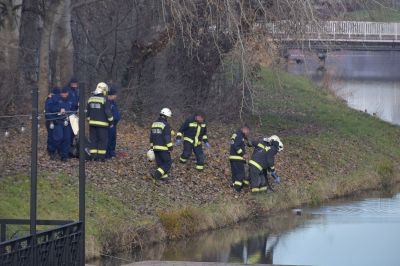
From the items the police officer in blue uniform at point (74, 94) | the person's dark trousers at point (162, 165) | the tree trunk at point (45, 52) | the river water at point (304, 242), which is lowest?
the river water at point (304, 242)

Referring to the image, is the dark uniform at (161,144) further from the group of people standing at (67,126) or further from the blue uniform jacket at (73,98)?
the blue uniform jacket at (73,98)

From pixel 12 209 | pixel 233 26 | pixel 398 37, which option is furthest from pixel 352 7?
pixel 398 37

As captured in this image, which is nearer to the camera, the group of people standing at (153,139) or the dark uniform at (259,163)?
the group of people standing at (153,139)

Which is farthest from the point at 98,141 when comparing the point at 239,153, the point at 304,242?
the point at 304,242

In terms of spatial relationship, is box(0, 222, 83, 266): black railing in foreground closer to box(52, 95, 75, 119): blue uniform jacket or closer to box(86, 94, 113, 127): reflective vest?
box(52, 95, 75, 119): blue uniform jacket

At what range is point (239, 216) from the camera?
21547 mm

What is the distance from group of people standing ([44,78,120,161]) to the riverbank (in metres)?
0.35

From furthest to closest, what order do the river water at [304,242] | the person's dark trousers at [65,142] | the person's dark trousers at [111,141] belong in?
the person's dark trousers at [111,141]
the person's dark trousers at [65,142]
the river water at [304,242]

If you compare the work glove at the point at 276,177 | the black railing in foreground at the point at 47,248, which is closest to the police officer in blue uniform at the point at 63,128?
the work glove at the point at 276,177

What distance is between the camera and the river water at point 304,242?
58.5ft

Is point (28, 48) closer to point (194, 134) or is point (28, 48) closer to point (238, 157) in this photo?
point (194, 134)

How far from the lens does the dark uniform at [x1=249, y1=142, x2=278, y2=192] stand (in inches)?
881

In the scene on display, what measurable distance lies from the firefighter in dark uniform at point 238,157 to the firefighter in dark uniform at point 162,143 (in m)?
1.70

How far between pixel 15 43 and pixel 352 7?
8638mm
